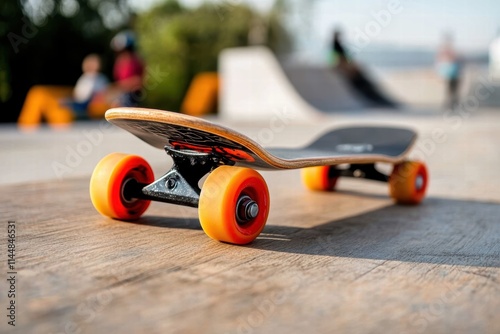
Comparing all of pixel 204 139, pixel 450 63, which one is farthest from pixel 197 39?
pixel 204 139

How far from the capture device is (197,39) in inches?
1319

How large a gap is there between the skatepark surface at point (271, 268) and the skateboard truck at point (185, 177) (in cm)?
15

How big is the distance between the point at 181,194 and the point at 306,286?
0.82 m

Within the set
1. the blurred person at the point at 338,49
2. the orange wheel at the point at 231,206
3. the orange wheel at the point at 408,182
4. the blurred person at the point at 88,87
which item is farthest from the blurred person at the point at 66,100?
the orange wheel at the point at 231,206

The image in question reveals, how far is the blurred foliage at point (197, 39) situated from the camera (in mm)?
28789

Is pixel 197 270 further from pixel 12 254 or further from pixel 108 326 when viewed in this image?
pixel 12 254

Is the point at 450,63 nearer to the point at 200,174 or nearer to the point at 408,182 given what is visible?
the point at 408,182

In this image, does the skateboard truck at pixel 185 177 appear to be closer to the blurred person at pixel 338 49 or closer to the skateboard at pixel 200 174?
the skateboard at pixel 200 174

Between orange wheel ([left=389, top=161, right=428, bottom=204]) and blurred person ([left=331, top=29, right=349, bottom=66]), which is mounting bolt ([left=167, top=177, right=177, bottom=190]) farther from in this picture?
blurred person ([left=331, top=29, right=349, bottom=66])

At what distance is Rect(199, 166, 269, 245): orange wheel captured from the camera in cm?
213

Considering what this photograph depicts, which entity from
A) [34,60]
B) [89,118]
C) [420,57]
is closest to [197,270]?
[89,118]

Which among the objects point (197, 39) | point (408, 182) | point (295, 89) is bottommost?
point (408, 182)

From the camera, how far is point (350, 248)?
2.25 meters

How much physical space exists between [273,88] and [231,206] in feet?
40.6
